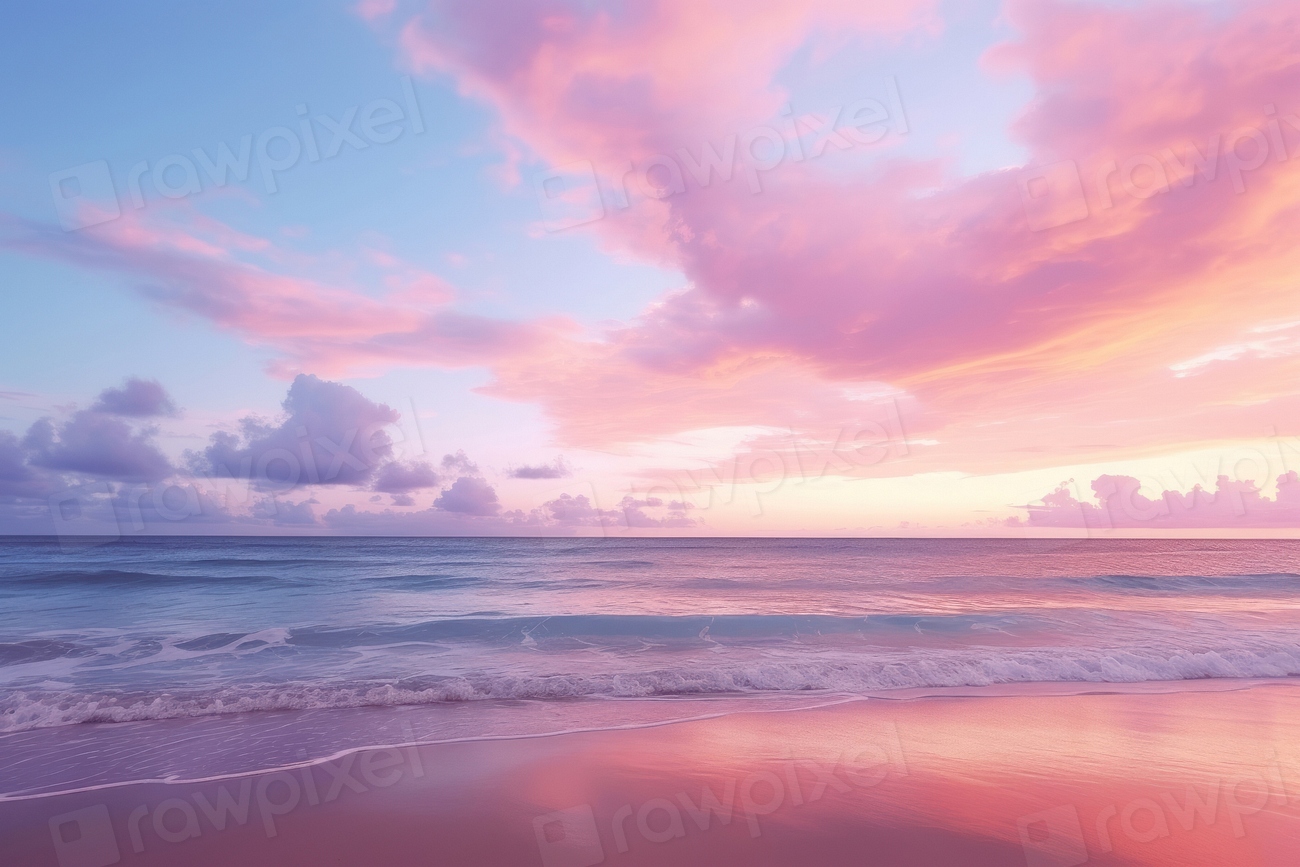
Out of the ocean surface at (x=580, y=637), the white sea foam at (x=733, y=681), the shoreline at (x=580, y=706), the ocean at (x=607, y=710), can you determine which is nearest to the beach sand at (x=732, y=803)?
the ocean at (x=607, y=710)

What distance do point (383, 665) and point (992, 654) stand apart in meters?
13.0

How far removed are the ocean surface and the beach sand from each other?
7.34 ft

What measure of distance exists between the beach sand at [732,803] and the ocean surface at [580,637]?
2236 mm

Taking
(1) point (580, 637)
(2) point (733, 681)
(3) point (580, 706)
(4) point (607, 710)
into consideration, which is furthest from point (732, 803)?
(1) point (580, 637)

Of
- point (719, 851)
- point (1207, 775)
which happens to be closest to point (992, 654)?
point (1207, 775)

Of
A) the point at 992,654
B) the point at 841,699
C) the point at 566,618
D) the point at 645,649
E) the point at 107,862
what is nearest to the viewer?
the point at 107,862

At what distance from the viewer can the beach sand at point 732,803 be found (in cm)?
531

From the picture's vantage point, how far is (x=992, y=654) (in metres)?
13.1

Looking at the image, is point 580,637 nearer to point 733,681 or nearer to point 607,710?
point 733,681

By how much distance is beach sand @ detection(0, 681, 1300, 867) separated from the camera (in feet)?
17.4

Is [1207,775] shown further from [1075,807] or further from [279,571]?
[279,571]

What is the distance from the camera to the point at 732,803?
612 centimetres

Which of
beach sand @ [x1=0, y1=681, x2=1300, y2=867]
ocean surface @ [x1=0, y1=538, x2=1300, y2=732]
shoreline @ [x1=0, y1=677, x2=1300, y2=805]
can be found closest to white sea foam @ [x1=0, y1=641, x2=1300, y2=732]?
ocean surface @ [x1=0, y1=538, x2=1300, y2=732]

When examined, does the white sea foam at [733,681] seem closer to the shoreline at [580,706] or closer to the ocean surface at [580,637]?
the ocean surface at [580,637]
